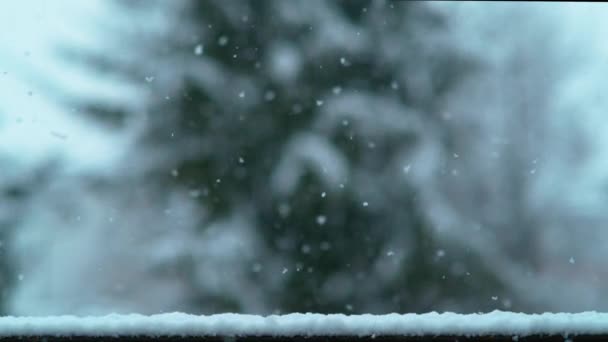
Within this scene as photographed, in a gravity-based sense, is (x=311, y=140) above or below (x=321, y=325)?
above

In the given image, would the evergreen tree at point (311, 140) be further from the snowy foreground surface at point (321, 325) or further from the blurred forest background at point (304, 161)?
the snowy foreground surface at point (321, 325)

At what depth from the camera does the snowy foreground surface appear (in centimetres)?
109

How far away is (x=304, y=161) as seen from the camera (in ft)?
29.5

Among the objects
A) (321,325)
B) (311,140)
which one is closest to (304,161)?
(311,140)

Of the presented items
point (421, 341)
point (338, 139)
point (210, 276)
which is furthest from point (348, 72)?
point (421, 341)

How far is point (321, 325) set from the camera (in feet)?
3.63

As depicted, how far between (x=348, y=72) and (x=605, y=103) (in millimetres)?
4278

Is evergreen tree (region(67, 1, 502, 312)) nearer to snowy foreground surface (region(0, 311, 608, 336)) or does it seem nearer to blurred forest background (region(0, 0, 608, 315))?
blurred forest background (region(0, 0, 608, 315))

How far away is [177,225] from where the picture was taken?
9.34m

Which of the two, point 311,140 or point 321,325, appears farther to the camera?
point 311,140

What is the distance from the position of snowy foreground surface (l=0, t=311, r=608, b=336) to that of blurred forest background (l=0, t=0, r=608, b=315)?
7.29 m

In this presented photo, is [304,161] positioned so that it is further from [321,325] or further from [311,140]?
[321,325]

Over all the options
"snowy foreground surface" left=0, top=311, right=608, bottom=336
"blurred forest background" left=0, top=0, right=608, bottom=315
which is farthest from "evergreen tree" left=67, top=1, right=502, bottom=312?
"snowy foreground surface" left=0, top=311, right=608, bottom=336

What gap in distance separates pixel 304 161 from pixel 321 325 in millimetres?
7894
